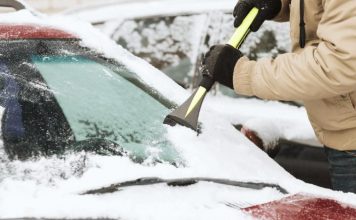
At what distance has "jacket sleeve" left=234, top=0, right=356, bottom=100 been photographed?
179 centimetres

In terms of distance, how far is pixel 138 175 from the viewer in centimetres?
163

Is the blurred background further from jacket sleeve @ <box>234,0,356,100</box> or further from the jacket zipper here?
jacket sleeve @ <box>234,0,356,100</box>

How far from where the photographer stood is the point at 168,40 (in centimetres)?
384

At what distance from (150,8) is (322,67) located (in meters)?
2.30

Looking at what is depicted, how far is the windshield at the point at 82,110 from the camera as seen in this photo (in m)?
1.70

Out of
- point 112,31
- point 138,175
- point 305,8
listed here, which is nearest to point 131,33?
point 112,31

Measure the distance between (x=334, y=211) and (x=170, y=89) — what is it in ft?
2.87

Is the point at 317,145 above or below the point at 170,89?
below

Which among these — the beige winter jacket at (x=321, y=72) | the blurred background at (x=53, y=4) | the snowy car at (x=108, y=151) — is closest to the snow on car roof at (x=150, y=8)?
the snowy car at (x=108, y=151)

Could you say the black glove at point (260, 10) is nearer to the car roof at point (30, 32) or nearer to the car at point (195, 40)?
the car roof at point (30, 32)

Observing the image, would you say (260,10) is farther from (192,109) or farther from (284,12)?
(192,109)

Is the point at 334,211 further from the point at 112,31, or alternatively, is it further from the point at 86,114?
the point at 112,31

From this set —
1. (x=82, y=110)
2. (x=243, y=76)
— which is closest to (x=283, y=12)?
(x=243, y=76)

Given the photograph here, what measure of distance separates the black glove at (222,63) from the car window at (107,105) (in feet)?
0.75
